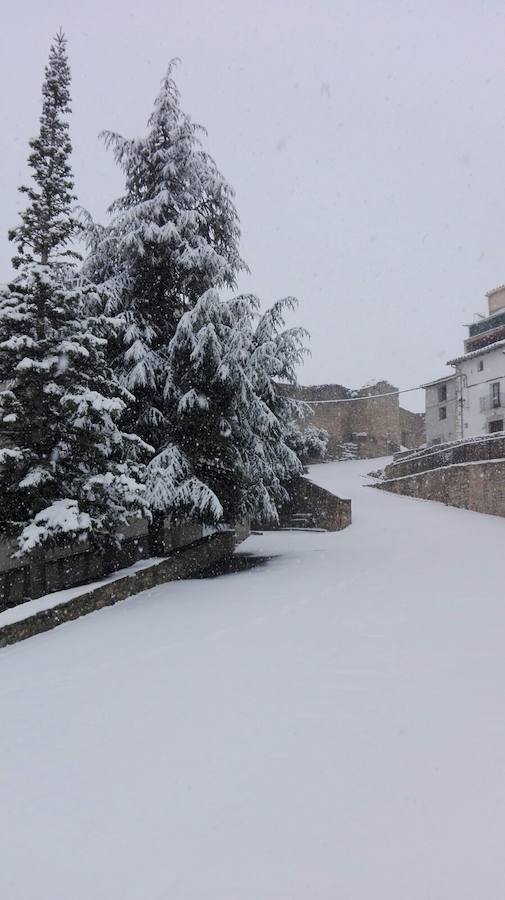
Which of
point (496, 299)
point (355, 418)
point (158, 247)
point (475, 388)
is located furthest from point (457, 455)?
point (496, 299)

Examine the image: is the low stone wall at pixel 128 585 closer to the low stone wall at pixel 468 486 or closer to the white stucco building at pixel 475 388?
the low stone wall at pixel 468 486

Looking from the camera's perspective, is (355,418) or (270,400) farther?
(355,418)

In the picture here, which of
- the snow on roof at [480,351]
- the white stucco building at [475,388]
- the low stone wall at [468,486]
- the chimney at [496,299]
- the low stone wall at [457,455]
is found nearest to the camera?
the low stone wall at [468,486]

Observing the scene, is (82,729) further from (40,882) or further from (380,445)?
(380,445)

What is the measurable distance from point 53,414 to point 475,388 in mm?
32651

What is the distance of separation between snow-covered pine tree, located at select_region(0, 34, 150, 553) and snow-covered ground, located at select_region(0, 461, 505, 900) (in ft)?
7.26

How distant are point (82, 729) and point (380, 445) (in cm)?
4074

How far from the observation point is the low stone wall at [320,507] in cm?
1791

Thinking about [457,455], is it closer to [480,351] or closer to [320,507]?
[320,507]

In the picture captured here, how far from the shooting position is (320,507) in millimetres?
19375

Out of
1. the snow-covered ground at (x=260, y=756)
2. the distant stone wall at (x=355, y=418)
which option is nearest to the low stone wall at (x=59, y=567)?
the snow-covered ground at (x=260, y=756)

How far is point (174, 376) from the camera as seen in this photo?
460 inches

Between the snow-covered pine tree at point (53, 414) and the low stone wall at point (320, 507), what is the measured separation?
7.98 metres

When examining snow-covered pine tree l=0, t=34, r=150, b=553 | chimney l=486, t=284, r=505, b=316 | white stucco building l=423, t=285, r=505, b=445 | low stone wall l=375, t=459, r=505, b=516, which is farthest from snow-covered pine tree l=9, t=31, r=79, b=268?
chimney l=486, t=284, r=505, b=316
